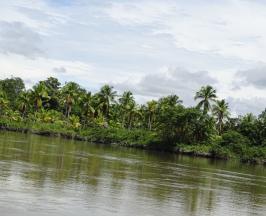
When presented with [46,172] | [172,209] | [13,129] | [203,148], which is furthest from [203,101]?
[172,209]

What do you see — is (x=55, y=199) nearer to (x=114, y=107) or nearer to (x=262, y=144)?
(x=262, y=144)

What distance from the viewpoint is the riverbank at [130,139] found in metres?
90.5

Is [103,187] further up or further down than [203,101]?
further down

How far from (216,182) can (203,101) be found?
61.8 meters

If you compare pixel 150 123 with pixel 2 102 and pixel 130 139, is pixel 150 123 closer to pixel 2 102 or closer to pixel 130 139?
pixel 130 139

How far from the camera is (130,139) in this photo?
341 feet

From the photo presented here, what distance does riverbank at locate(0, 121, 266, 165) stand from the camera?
90.5 meters

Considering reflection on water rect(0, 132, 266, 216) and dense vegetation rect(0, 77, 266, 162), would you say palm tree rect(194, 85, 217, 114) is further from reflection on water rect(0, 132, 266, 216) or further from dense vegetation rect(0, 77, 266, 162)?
Result: reflection on water rect(0, 132, 266, 216)

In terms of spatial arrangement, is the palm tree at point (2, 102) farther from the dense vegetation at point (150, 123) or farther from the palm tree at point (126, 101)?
the palm tree at point (126, 101)

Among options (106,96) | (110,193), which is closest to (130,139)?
(106,96)

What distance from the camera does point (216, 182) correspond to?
139ft

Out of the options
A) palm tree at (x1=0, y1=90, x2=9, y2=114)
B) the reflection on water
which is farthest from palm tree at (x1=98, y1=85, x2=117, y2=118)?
the reflection on water

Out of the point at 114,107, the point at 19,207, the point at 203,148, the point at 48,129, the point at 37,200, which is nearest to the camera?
the point at 19,207

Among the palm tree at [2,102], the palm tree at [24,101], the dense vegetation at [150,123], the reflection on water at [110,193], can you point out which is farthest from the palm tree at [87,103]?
the reflection on water at [110,193]
